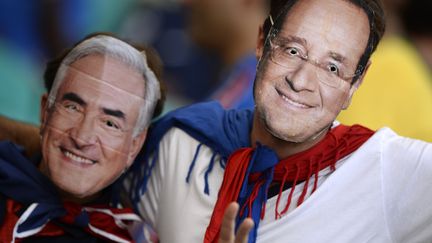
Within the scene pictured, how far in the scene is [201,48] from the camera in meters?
4.30

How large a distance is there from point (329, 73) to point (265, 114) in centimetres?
22

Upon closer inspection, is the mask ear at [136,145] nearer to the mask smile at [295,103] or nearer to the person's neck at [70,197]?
the person's neck at [70,197]

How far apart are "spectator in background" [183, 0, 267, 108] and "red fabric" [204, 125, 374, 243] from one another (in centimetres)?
106

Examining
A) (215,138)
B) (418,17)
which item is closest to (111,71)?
(215,138)

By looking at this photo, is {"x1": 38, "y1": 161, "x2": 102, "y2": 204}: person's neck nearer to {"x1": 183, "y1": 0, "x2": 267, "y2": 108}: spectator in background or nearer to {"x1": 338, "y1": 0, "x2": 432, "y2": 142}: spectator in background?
{"x1": 183, "y1": 0, "x2": 267, "y2": 108}: spectator in background

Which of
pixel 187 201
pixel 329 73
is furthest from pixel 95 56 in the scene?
pixel 329 73

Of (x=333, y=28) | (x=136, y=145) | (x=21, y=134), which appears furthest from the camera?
(x=21, y=134)

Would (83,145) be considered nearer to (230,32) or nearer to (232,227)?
(232,227)

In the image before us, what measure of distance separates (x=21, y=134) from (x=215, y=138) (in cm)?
76

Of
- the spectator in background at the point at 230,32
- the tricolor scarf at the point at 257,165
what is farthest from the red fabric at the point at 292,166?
the spectator in background at the point at 230,32

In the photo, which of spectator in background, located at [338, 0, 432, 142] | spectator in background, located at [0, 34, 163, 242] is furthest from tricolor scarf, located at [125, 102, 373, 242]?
spectator in background, located at [338, 0, 432, 142]

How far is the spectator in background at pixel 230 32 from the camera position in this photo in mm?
3662

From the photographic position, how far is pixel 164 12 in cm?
476

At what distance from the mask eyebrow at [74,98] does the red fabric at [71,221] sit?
0.34 m
